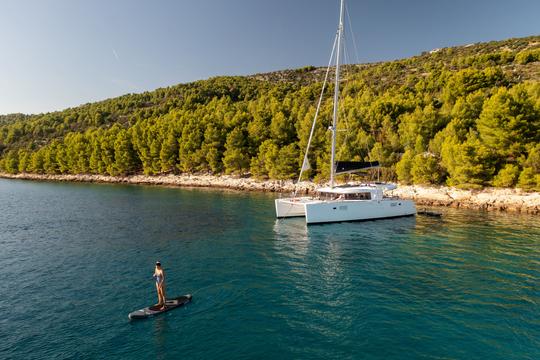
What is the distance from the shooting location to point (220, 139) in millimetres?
83938

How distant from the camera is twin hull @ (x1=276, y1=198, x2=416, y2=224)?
3266 cm

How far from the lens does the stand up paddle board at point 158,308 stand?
13.7 meters

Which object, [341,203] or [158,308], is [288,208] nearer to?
[341,203]

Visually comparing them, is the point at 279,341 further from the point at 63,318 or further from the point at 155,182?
the point at 155,182

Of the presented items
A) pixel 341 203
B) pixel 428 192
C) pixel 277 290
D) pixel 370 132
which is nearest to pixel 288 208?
pixel 341 203

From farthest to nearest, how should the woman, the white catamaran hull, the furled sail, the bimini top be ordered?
1. the furled sail
2. the bimini top
3. the white catamaran hull
4. the woman

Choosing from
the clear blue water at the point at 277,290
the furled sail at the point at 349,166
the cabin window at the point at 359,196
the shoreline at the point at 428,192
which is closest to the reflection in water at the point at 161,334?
the clear blue water at the point at 277,290

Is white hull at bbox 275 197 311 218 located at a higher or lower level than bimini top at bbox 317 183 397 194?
lower

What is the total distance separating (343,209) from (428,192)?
2474cm

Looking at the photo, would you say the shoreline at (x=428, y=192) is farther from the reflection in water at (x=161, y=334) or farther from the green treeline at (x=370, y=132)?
the reflection in water at (x=161, y=334)

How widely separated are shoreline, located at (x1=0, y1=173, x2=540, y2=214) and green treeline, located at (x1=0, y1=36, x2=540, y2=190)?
5.09 ft

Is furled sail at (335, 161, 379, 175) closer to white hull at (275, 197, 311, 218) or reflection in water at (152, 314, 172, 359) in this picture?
white hull at (275, 197, 311, 218)

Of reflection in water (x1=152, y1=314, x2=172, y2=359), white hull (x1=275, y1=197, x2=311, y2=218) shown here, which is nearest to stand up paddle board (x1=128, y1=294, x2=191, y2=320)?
reflection in water (x1=152, y1=314, x2=172, y2=359)

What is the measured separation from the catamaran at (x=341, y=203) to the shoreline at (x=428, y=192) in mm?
10694
